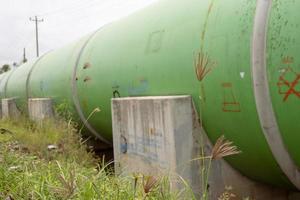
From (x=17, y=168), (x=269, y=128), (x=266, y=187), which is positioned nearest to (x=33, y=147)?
(x=17, y=168)

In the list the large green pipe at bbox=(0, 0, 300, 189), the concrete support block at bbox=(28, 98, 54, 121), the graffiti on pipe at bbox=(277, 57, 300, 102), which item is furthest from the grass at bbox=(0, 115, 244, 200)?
the concrete support block at bbox=(28, 98, 54, 121)

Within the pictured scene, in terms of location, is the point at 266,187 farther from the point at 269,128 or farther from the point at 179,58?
the point at 179,58

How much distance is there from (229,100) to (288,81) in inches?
22.7

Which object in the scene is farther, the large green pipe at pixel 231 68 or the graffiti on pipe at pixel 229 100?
the graffiti on pipe at pixel 229 100

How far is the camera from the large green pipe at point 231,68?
2.78 m

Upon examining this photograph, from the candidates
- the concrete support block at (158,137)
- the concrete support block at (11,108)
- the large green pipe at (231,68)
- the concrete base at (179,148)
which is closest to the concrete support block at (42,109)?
the concrete support block at (11,108)

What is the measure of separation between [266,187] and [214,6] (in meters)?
1.72

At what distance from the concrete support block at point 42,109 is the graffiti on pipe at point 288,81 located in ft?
18.7

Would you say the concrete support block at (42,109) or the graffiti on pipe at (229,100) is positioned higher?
the graffiti on pipe at (229,100)

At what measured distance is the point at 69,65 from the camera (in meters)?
6.88

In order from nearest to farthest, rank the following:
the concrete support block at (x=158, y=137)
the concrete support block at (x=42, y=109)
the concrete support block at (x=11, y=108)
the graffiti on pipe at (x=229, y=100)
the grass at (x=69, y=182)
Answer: the grass at (x=69, y=182)
the graffiti on pipe at (x=229, y=100)
the concrete support block at (x=158, y=137)
the concrete support block at (x=42, y=109)
the concrete support block at (x=11, y=108)

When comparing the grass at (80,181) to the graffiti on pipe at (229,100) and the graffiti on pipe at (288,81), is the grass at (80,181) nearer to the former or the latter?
the graffiti on pipe at (229,100)

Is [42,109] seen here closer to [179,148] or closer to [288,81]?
[179,148]

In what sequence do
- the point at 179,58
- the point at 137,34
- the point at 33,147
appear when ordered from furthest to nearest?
1. the point at 33,147
2. the point at 137,34
3. the point at 179,58
